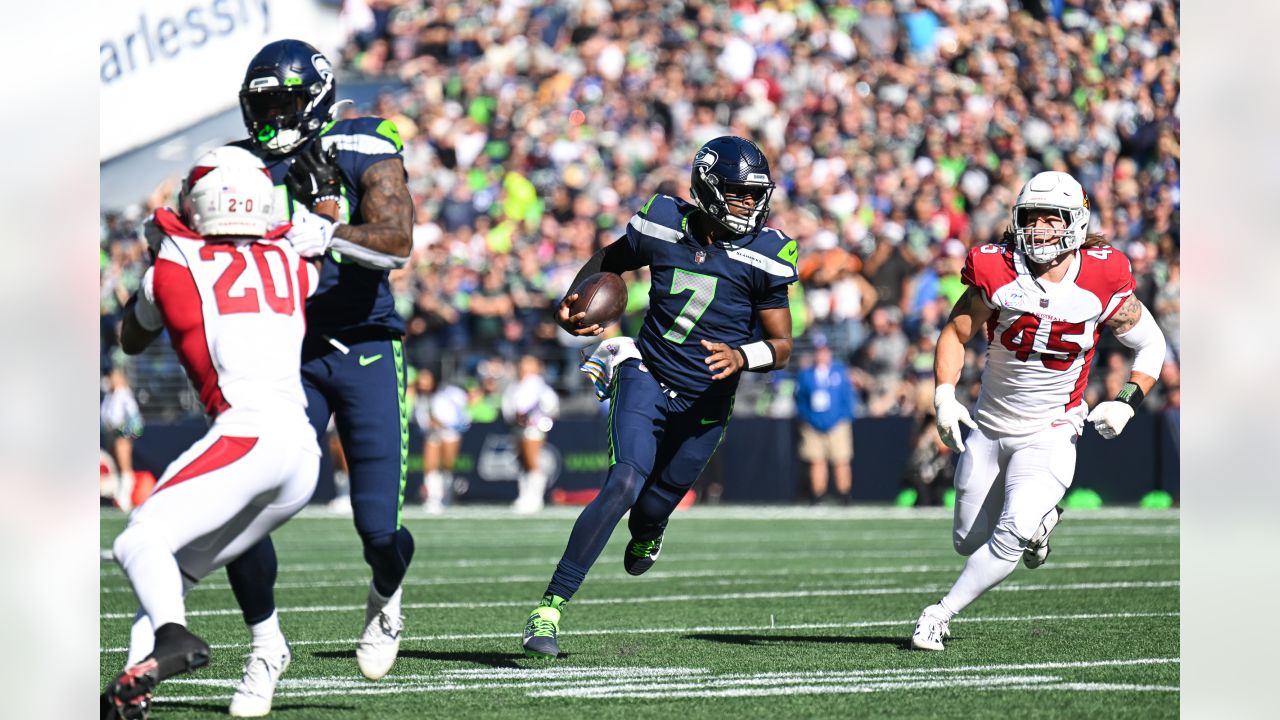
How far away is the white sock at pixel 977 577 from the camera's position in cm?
657

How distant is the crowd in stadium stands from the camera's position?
683 inches

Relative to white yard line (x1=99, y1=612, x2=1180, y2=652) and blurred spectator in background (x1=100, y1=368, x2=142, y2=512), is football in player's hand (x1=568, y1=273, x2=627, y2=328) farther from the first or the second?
blurred spectator in background (x1=100, y1=368, x2=142, y2=512)

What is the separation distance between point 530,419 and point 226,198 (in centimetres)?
1230

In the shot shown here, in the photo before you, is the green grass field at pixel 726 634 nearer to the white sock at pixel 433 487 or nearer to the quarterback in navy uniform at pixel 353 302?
the quarterback in navy uniform at pixel 353 302

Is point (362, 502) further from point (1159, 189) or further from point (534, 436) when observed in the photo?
point (1159, 189)

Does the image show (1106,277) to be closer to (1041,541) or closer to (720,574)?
(1041,541)

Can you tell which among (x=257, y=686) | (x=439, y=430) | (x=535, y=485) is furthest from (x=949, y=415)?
(x=439, y=430)

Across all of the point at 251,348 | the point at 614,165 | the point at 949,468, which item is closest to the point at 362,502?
the point at 251,348

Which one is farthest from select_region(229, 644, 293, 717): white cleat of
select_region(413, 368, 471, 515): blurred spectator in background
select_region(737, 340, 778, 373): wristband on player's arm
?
select_region(413, 368, 471, 515): blurred spectator in background

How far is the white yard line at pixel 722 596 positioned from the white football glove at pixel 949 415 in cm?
210

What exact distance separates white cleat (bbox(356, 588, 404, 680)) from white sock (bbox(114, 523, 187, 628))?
4.24 feet

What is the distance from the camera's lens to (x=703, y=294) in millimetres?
6781

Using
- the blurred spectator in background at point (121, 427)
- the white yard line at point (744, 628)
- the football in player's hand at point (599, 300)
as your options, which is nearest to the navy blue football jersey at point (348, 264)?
the football in player's hand at point (599, 300)
